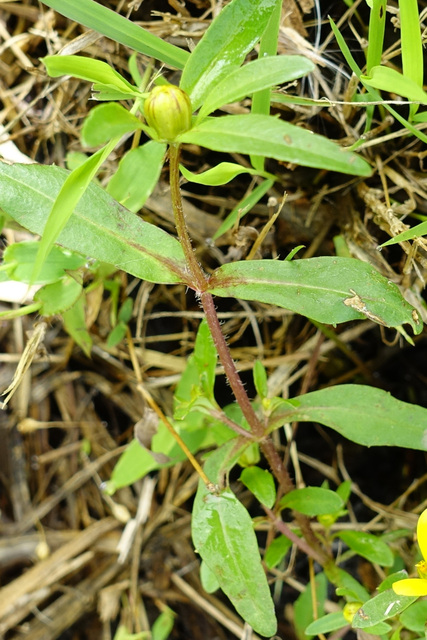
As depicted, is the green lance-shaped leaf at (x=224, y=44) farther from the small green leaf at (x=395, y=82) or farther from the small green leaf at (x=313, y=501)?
the small green leaf at (x=313, y=501)

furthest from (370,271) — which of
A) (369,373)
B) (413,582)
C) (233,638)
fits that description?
(233,638)

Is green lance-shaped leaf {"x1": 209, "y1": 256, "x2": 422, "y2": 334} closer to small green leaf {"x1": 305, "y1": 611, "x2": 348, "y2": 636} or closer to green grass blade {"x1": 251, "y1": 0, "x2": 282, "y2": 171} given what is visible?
green grass blade {"x1": 251, "y1": 0, "x2": 282, "y2": 171}

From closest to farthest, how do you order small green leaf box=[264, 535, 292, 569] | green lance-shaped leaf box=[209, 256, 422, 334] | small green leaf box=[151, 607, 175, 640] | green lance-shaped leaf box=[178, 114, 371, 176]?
1. green lance-shaped leaf box=[178, 114, 371, 176]
2. green lance-shaped leaf box=[209, 256, 422, 334]
3. small green leaf box=[264, 535, 292, 569]
4. small green leaf box=[151, 607, 175, 640]

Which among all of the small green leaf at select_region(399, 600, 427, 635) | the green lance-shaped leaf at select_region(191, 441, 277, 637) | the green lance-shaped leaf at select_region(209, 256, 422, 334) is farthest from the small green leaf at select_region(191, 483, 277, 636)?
the green lance-shaped leaf at select_region(209, 256, 422, 334)

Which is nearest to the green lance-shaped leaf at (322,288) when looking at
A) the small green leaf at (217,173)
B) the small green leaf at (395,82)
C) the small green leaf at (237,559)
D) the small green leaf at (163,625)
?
the small green leaf at (217,173)

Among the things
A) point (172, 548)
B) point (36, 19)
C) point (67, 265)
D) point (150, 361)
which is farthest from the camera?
point (172, 548)

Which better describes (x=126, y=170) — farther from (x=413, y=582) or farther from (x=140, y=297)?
(x=413, y=582)

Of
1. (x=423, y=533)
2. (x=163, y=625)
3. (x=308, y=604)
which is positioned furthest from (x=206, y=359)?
(x=163, y=625)
